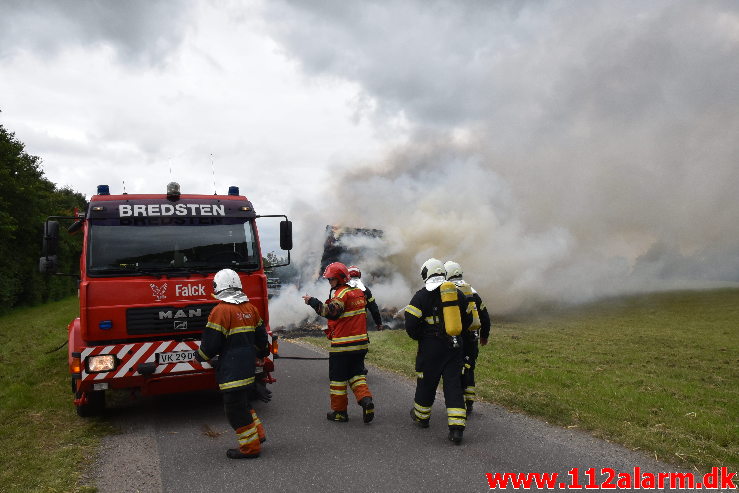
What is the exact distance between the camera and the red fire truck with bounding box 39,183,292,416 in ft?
21.1

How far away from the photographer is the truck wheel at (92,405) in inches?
273

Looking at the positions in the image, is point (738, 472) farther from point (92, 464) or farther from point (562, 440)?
point (92, 464)

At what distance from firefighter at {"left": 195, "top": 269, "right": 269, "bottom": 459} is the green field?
3744 mm

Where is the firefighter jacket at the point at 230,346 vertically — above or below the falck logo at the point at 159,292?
below

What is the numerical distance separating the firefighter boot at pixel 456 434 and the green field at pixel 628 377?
5.27 ft

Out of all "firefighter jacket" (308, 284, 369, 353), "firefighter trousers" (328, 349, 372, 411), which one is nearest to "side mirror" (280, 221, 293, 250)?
"firefighter jacket" (308, 284, 369, 353)

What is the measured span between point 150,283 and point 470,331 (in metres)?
4.11

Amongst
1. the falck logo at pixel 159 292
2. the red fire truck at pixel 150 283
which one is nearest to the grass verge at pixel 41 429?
the red fire truck at pixel 150 283

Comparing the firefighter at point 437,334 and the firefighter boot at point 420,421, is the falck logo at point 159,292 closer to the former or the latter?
the firefighter at point 437,334

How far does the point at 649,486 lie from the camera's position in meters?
4.69

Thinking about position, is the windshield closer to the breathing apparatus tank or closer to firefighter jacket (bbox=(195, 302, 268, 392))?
firefighter jacket (bbox=(195, 302, 268, 392))

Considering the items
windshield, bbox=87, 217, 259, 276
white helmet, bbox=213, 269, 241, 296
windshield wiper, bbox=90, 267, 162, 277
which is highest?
windshield, bbox=87, 217, 259, 276

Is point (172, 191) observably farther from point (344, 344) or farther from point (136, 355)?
point (344, 344)

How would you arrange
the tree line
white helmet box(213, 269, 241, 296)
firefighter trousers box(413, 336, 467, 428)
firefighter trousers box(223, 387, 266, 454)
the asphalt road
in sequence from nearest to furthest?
the asphalt road → firefighter trousers box(223, 387, 266, 454) → white helmet box(213, 269, 241, 296) → firefighter trousers box(413, 336, 467, 428) → the tree line
